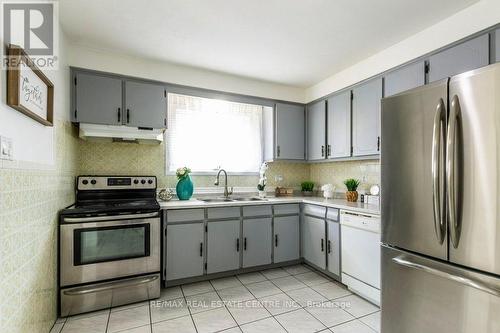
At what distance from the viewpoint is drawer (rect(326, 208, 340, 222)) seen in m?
2.77

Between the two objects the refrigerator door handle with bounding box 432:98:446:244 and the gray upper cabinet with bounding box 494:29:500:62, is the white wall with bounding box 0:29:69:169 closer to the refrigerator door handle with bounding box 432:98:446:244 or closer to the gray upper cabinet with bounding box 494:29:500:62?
the refrigerator door handle with bounding box 432:98:446:244

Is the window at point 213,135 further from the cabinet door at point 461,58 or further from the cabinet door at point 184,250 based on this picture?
the cabinet door at point 461,58

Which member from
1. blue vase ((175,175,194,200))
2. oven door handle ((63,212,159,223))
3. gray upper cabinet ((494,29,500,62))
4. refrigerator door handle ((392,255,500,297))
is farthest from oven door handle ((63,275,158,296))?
gray upper cabinet ((494,29,500,62))

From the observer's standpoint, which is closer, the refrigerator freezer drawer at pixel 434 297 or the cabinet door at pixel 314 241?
the refrigerator freezer drawer at pixel 434 297

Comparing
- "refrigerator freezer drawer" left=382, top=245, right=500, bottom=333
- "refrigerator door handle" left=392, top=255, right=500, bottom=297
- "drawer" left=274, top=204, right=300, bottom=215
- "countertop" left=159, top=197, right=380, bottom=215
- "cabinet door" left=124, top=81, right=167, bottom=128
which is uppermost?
"cabinet door" left=124, top=81, right=167, bottom=128

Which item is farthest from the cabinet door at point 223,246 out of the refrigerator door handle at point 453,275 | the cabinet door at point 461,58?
the cabinet door at point 461,58

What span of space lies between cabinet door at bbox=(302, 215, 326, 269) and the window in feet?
3.69

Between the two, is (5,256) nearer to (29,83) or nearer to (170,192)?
(29,83)

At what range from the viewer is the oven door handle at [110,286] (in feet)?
7.00

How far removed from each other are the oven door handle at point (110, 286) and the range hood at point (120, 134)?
1.43 m

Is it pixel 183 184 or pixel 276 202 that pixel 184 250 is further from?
pixel 276 202

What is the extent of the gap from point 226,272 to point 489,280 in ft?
7.60

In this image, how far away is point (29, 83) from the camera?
1465 millimetres

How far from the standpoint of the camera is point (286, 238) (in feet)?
10.7
